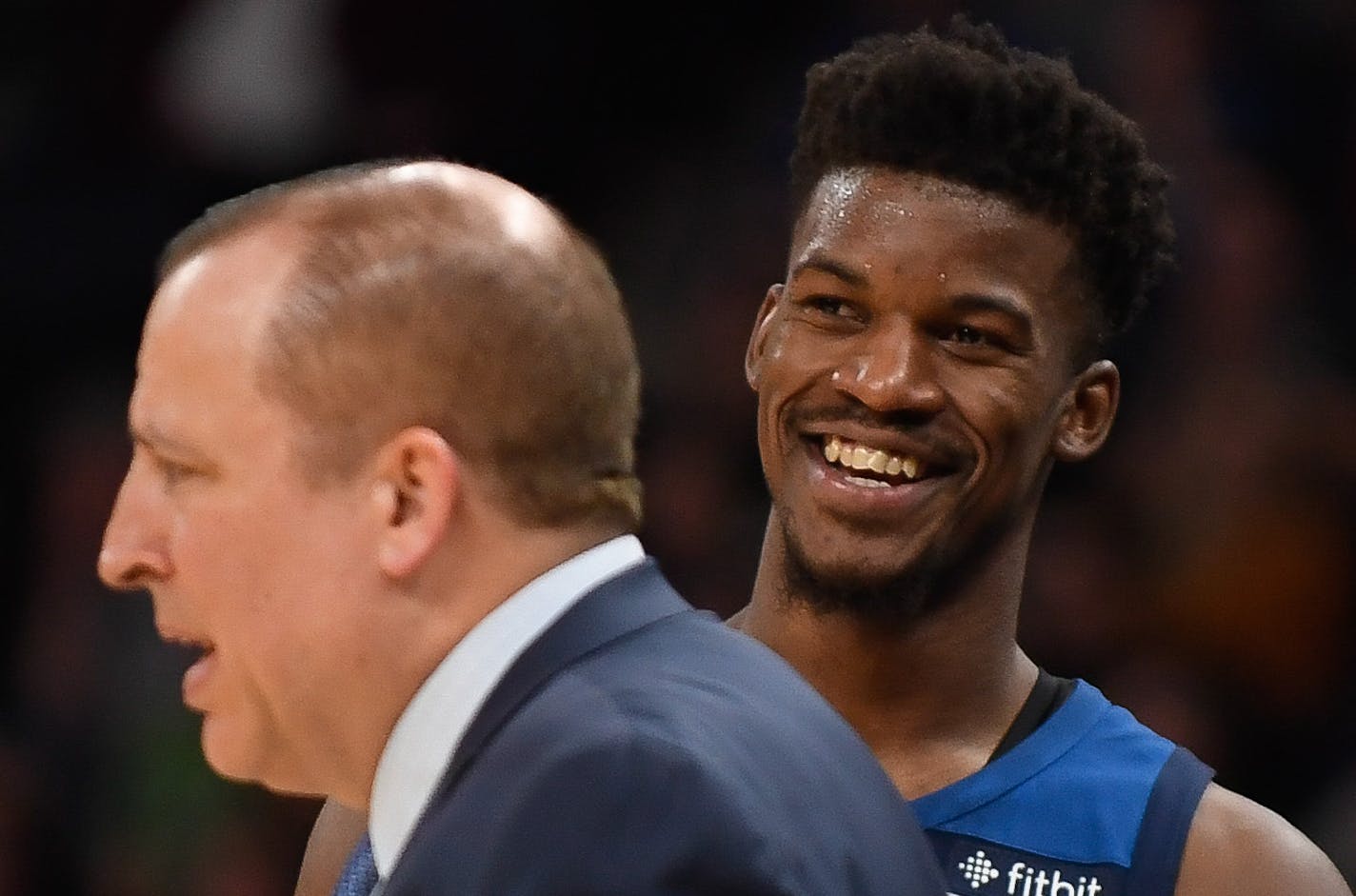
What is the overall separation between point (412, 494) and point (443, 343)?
0.35 ft

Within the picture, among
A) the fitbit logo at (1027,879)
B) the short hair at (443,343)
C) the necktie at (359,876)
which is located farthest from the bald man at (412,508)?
the fitbit logo at (1027,879)

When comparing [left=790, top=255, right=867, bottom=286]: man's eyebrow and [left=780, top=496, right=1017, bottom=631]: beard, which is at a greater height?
[left=790, top=255, right=867, bottom=286]: man's eyebrow

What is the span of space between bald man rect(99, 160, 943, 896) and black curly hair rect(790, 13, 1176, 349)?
0.92 meters

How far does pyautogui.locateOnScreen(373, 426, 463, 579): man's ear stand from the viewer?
1.60 meters

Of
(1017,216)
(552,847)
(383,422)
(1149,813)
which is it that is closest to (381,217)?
(383,422)

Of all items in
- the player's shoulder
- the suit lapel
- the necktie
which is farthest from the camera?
the player's shoulder

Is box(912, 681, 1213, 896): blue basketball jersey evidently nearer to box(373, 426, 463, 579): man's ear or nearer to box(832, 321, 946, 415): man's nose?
box(832, 321, 946, 415): man's nose

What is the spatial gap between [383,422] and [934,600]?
104 cm

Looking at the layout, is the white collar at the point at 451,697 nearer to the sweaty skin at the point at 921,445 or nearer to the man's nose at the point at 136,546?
the man's nose at the point at 136,546

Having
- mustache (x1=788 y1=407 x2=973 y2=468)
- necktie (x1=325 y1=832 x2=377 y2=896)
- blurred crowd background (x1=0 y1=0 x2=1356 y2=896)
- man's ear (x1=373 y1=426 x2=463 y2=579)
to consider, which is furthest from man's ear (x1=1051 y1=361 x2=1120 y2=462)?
blurred crowd background (x1=0 y1=0 x2=1356 y2=896)

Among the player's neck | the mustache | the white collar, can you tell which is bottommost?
the player's neck

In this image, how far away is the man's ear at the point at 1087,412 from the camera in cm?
255

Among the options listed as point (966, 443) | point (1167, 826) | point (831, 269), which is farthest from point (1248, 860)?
point (831, 269)

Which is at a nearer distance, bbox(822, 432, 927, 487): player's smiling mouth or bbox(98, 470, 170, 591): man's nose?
bbox(98, 470, 170, 591): man's nose
